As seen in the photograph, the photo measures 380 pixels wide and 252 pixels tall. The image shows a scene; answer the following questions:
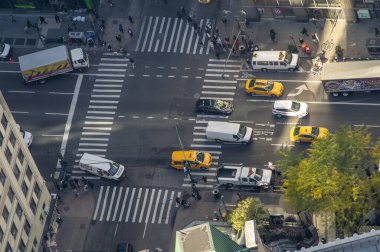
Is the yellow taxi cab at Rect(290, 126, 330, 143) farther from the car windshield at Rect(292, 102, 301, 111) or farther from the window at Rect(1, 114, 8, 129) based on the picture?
the window at Rect(1, 114, 8, 129)

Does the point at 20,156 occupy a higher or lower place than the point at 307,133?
lower

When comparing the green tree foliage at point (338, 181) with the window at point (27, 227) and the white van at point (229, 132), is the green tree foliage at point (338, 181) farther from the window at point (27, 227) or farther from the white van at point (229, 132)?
the window at point (27, 227)

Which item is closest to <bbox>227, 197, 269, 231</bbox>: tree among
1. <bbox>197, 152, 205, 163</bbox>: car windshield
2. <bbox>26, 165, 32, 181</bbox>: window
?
<bbox>197, 152, 205, 163</bbox>: car windshield

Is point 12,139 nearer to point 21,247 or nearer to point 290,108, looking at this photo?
point 21,247

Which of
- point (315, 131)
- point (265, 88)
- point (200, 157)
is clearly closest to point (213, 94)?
Answer: point (265, 88)

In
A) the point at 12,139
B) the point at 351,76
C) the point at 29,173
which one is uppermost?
the point at 351,76

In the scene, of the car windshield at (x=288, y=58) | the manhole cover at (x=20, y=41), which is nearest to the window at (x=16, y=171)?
the manhole cover at (x=20, y=41)
